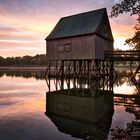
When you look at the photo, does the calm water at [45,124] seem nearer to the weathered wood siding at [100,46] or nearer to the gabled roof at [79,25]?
the weathered wood siding at [100,46]

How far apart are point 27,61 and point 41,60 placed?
9.56m

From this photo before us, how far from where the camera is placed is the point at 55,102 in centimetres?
2017

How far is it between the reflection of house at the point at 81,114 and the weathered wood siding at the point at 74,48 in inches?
182

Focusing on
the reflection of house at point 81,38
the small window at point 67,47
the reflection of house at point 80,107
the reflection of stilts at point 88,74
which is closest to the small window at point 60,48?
the reflection of house at point 81,38

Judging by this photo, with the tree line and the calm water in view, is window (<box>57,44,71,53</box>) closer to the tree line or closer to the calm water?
the calm water

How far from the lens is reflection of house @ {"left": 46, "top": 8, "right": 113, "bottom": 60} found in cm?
2229

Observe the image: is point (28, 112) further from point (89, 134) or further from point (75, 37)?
point (75, 37)

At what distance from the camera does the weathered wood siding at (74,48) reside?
72.7ft

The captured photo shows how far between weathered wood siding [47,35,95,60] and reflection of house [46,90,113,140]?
4.62m

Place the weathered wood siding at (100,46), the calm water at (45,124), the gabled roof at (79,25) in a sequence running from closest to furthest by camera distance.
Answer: the calm water at (45,124)
the weathered wood siding at (100,46)
the gabled roof at (79,25)

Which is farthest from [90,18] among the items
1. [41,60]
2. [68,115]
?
[41,60]

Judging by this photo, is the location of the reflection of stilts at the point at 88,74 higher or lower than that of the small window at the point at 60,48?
lower

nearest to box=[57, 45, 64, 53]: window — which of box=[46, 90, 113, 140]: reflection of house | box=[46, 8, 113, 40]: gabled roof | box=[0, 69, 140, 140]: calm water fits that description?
box=[46, 8, 113, 40]: gabled roof

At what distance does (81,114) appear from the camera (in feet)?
53.7
